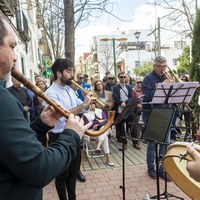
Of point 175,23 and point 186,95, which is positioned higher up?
point 175,23

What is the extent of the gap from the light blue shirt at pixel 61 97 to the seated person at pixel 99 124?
7.22ft

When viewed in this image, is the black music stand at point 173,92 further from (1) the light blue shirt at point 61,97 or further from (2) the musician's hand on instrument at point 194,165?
(2) the musician's hand on instrument at point 194,165

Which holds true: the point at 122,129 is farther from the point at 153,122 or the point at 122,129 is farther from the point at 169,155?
the point at 169,155

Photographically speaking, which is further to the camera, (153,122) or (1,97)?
(153,122)

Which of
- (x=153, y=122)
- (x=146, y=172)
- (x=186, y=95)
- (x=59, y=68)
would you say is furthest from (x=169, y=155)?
(x=146, y=172)

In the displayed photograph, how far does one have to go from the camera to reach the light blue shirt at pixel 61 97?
132 inches

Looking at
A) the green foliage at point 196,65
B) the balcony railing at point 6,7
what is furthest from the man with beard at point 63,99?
the balcony railing at point 6,7

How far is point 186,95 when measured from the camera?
464 centimetres

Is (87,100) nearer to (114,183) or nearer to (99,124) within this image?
(114,183)

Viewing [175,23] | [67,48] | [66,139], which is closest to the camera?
[66,139]

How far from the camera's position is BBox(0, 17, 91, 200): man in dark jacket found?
1286mm

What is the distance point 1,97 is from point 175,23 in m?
13.3

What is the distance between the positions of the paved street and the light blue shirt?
4.88 ft

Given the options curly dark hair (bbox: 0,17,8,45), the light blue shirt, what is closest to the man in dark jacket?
curly dark hair (bbox: 0,17,8,45)
